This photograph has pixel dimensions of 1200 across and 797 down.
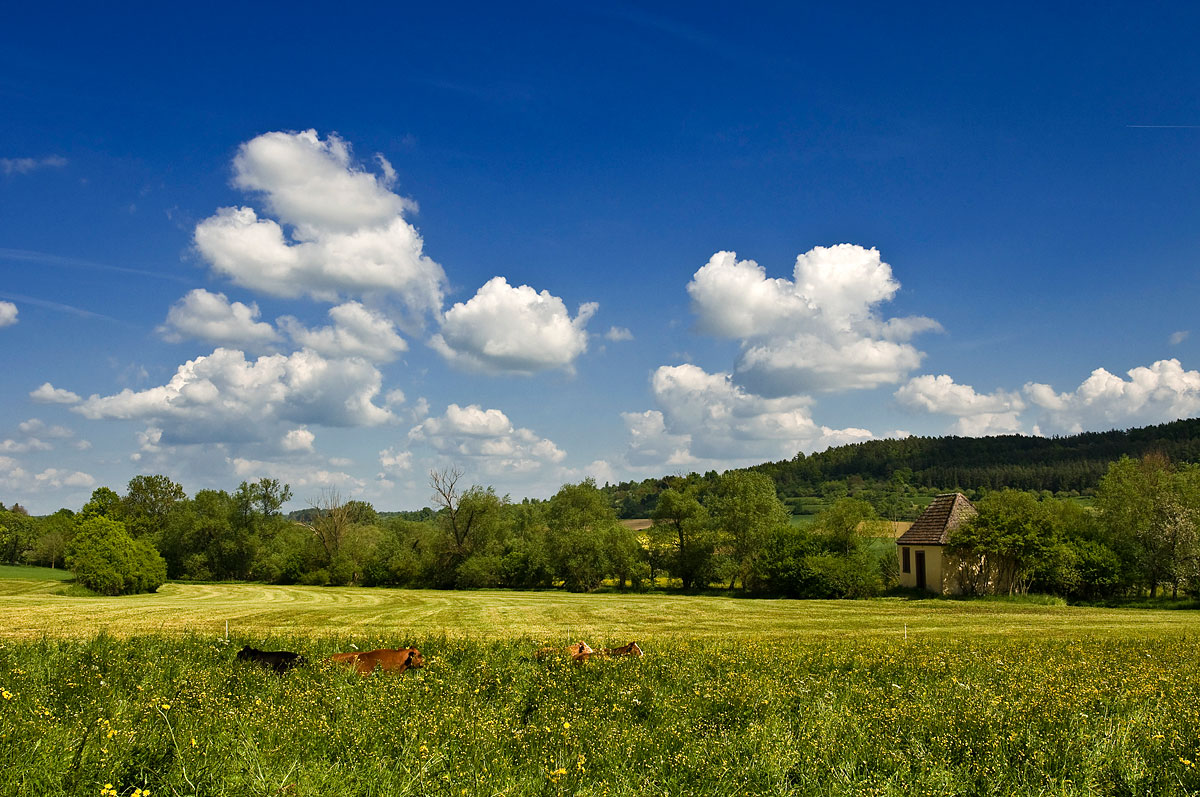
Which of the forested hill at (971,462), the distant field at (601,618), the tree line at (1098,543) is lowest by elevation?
the distant field at (601,618)

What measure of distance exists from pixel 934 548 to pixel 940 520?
9.21ft

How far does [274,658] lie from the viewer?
43.1 feet

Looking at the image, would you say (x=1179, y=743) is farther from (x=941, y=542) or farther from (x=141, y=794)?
(x=941, y=542)

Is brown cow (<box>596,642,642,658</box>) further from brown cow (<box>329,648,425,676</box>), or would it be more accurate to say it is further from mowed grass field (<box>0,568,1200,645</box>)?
mowed grass field (<box>0,568,1200,645</box>)

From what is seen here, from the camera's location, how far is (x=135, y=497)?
9600cm

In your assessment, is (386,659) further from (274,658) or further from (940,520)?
(940,520)

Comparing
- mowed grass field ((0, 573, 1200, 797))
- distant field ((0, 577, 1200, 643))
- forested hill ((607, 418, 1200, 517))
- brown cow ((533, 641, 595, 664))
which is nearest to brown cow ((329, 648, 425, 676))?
mowed grass field ((0, 573, 1200, 797))

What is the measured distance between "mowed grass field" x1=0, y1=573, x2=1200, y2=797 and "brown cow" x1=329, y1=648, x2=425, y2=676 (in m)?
0.59

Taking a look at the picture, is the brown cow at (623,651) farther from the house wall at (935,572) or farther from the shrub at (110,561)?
the shrub at (110,561)

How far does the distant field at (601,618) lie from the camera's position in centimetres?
2598

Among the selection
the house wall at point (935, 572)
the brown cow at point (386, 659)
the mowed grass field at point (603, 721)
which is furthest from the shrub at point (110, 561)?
the house wall at point (935, 572)

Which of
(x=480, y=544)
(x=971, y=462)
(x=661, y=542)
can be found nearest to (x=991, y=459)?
(x=971, y=462)

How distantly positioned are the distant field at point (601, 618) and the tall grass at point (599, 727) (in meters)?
10.8

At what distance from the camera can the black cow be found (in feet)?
41.9
